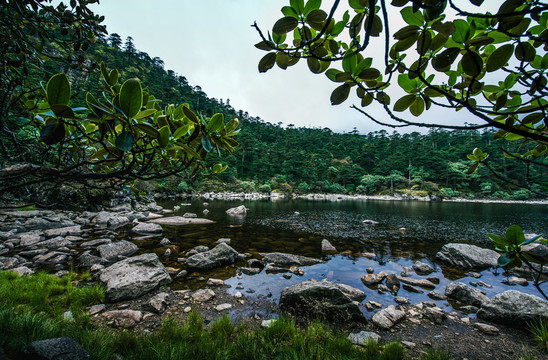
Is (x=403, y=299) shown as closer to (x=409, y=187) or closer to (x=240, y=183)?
(x=240, y=183)

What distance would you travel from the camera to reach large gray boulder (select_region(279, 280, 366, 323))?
3.57 meters

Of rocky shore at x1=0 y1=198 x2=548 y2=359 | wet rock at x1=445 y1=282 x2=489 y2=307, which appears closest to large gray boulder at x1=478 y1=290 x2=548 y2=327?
rocky shore at x1=0 y1=198 x2=548 y2=359

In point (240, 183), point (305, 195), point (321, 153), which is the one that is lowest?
point (305, 195)

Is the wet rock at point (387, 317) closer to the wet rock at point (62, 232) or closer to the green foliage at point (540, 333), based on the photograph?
the green foliage at point (540, 333)

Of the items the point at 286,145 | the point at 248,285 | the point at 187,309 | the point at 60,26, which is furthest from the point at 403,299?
the point at 286,145

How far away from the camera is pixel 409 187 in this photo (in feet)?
135

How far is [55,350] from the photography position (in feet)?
5.45

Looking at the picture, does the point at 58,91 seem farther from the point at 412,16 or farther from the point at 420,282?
the point at 420,282

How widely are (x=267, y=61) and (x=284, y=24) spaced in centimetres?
16

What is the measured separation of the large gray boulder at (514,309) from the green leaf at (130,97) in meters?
5.84

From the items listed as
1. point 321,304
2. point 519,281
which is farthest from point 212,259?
point 519,281

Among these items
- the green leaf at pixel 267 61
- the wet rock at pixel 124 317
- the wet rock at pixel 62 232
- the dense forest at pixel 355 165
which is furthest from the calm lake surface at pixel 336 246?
the dense forest at pixel 355 165

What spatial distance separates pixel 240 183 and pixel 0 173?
37.7 metres

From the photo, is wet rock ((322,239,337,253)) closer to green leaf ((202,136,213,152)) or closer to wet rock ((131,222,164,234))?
wet rock ((131,222,164,234))
